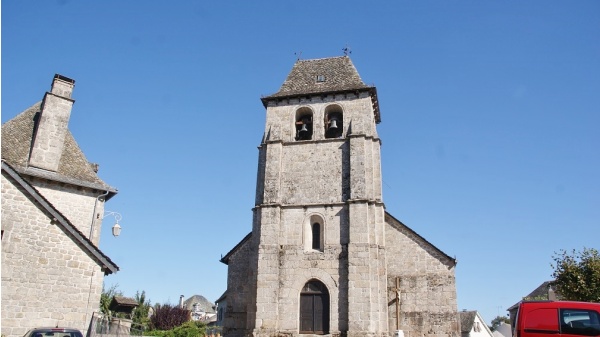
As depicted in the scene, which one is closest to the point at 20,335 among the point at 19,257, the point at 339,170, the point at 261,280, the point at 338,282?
the point at 19,257

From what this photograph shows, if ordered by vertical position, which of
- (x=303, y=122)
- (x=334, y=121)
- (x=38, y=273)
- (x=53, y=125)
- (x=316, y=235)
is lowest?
(x=38, y=273)

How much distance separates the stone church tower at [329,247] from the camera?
777 inches

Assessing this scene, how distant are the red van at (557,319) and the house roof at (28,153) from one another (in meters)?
14.5

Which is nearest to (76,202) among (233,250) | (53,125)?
(53,125)

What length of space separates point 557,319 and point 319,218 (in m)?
12.9

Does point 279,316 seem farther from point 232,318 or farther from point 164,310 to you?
point 164,310

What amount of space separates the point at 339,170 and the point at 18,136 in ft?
41.7

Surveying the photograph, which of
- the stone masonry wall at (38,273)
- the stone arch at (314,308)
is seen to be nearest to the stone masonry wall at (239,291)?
the stone arch at (314,308)

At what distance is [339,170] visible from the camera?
Result: 2184 cm

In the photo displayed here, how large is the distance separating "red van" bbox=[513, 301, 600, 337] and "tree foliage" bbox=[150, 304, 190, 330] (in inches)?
1234

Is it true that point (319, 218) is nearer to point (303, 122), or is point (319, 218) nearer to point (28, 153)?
point (303, 122)

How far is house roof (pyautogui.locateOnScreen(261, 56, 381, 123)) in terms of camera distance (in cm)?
2361

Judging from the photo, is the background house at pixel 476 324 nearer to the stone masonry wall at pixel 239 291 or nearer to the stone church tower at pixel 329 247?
the stone church tower at pixel 329 247

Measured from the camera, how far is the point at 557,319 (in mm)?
9000
